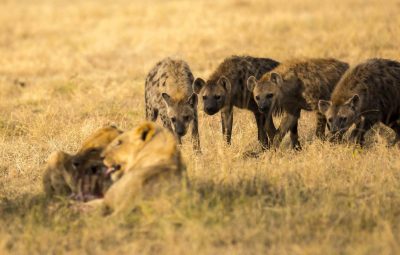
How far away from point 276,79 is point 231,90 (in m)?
0.71

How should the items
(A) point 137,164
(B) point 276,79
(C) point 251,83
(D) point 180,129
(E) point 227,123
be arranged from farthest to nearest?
(E) point 227,123
(C) point 251,83
(B) point 276,79
(D) point 180,129
(A) point 137,164

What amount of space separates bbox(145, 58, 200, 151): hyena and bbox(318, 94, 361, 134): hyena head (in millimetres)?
1415

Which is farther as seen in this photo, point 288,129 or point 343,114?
point 288,129

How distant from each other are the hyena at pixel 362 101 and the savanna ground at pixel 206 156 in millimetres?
282

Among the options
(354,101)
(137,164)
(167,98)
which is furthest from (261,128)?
(137,164)

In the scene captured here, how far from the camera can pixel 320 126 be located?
26.1 ft

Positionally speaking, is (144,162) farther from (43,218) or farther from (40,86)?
(40,86)

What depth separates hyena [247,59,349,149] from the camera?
7.90 meters

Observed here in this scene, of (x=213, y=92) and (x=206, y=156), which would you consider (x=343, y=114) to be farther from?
(x=213, y=92)

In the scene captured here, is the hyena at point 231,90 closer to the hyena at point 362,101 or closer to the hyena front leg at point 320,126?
the hyena front leg at point 320,126

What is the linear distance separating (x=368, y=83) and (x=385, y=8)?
978cm

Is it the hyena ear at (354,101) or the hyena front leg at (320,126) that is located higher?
the hyena ear at (354,101)

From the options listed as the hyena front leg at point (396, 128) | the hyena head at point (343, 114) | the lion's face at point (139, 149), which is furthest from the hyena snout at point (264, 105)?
the lion's face at point (139, 149)

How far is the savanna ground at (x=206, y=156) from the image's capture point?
4809mm
